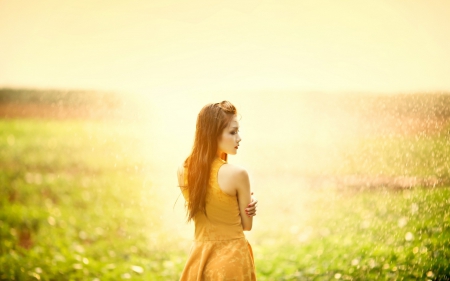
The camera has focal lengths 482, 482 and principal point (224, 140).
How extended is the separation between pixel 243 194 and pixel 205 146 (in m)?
0.29

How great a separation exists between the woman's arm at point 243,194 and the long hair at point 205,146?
0.16 metres

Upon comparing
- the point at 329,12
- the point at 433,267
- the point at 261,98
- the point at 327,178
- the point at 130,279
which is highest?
the point at 329,12

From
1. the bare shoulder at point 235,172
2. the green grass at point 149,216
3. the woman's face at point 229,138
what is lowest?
the green grass at point 149,216

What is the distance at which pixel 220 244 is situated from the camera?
2352mm

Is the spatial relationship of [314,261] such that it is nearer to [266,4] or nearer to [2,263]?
[266,4]

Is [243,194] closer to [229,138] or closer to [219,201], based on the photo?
[219,201]

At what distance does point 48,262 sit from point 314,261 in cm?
247

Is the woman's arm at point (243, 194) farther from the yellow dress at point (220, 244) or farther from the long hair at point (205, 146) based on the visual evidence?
the long hair at point (205, 146)

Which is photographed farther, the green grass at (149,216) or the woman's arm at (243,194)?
the green grass at (149,216)

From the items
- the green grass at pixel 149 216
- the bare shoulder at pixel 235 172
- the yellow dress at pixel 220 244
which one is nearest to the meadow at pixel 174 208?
the green grass at pixel 149 216

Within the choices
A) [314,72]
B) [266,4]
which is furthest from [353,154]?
[266,4]

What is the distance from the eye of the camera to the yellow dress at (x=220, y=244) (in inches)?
90.9

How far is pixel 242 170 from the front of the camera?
88.5 inches

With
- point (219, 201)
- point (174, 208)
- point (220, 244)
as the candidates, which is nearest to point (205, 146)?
point (219, 201)
